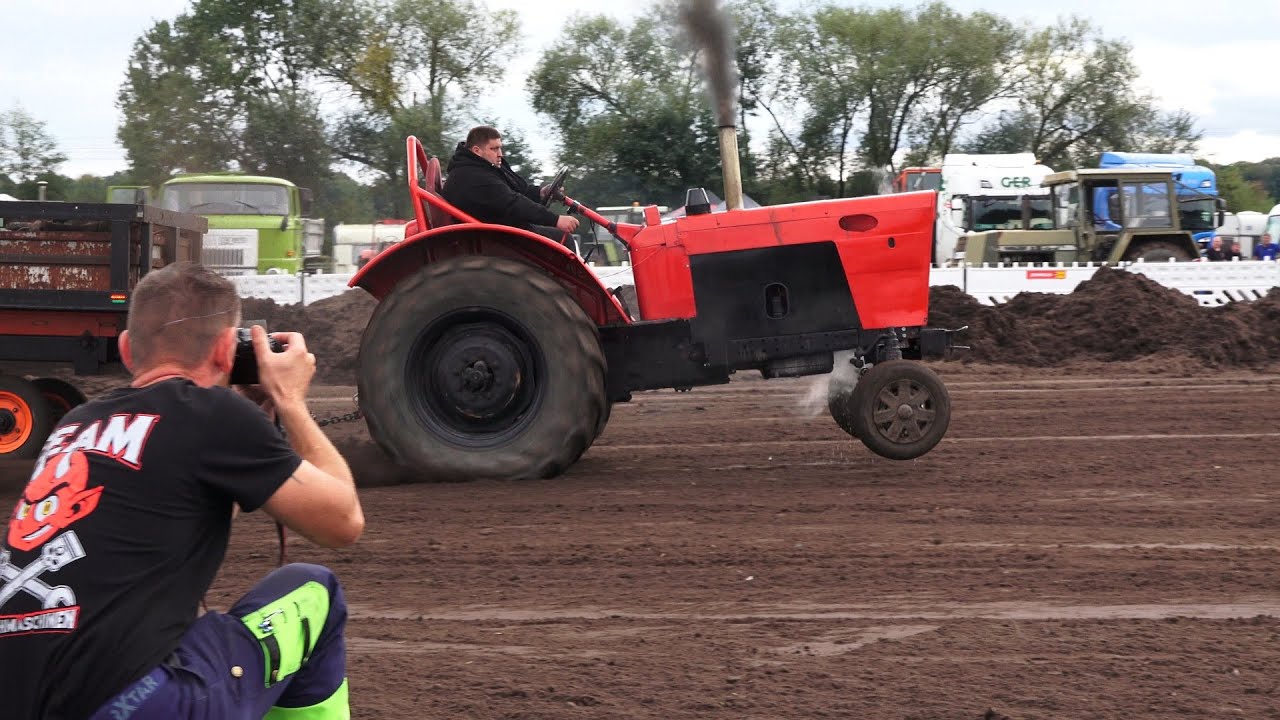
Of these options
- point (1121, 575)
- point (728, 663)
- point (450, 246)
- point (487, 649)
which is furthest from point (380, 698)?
point (450, 246)

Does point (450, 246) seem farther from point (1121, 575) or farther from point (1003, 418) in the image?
point (1003, 418)

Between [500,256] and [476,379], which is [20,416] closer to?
[476,379]

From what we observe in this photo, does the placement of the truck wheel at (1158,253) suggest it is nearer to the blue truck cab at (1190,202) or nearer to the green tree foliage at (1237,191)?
the blue truck cab at (1190,202)

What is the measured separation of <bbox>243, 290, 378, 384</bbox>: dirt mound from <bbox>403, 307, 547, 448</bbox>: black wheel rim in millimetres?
6358

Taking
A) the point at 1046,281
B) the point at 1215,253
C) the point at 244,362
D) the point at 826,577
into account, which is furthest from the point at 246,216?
the point at 244,362

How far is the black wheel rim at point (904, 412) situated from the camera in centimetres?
675

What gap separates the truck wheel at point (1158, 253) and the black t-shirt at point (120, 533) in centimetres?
1909

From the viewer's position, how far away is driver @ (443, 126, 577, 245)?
21.8 ft

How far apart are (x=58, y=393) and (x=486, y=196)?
125 inches

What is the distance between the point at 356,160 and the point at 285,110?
2505 millimetres

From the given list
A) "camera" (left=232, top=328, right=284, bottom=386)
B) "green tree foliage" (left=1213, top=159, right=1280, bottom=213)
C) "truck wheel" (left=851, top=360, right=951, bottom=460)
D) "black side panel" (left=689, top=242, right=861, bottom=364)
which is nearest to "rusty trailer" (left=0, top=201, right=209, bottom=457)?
"black side panel" (left=689, top=242, right=861, bottom=364)

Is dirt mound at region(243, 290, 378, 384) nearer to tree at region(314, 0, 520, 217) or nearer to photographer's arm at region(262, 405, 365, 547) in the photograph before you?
photographer's arm at region(262, 405, 365, 547)

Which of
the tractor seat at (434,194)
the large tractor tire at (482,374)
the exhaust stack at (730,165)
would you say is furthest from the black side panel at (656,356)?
the tractor seat at (434,194)

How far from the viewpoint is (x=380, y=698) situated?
367cm
